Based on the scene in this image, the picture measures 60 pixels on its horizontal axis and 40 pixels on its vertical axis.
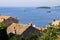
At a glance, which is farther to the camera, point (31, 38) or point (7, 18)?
point (7, 18)

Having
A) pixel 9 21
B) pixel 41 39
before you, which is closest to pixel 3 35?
pixel 41 39

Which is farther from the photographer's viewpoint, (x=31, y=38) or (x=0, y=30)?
(x=31, y=38)

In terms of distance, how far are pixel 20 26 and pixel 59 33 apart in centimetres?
1053

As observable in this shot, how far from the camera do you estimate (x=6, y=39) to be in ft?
52.0

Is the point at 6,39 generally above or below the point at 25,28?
above

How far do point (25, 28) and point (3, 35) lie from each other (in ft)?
50.6

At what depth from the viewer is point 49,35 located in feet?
65.0

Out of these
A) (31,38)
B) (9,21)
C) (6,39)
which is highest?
(6,39)

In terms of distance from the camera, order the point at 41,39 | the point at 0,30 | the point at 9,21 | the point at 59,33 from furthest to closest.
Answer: the point at 9,21 < the point at 59,33 < the point at 41,39 < the point at 0,30

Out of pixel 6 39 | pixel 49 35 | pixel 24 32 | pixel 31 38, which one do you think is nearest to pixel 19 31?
pixel 24 32

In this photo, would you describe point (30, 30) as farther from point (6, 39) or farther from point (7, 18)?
point (6, 39)

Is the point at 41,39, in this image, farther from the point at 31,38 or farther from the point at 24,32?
the point at 24,32

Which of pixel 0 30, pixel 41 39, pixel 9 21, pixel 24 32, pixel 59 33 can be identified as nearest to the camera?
pixel 0 30

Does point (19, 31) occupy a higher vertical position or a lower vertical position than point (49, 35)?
lower
